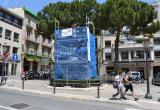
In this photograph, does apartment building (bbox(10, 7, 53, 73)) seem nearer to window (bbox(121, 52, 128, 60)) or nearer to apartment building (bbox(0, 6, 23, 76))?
apartment building (bbox(0, 6, 23, 76))

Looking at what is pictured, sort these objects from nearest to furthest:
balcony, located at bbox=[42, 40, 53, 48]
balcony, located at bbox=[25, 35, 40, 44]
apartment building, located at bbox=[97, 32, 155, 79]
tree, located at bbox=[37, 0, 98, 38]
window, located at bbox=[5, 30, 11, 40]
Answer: tree, located at bbox=[37, 0, 98, 38]
window, located at bbox=[5, 30, 11, 40]
apartment building, located at bbox=[97, 32, 155, 79]
balcony, located at bbox=[25, 35, 40, 44]
balcony, located at bbox=[42, 40, 53, 48]

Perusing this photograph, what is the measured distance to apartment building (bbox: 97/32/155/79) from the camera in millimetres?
55531

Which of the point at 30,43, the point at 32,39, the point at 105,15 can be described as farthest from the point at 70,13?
the point at 32,39

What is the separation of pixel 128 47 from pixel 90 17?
867 inches

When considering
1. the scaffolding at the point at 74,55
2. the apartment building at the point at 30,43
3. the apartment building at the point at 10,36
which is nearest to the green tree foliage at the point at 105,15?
the scaffolding at the point at 74,55

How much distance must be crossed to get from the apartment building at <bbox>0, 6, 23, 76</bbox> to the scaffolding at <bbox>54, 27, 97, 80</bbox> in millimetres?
22514

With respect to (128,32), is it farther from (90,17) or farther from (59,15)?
(59,15)

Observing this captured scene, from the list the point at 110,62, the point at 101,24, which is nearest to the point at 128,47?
the point at 110,62

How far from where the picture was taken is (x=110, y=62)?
59188 mm

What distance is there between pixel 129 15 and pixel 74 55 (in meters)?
10.5

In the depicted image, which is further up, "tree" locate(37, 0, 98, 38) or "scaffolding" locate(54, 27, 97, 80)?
"tree" locate(37, 0, 98, 38)

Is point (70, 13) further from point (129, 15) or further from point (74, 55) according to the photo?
point (74, 55)

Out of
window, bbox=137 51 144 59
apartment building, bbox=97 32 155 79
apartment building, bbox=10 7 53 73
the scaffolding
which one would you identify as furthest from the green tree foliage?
window, bbox=137 51 144 59

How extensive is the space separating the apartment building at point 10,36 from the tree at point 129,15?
1984 cm
